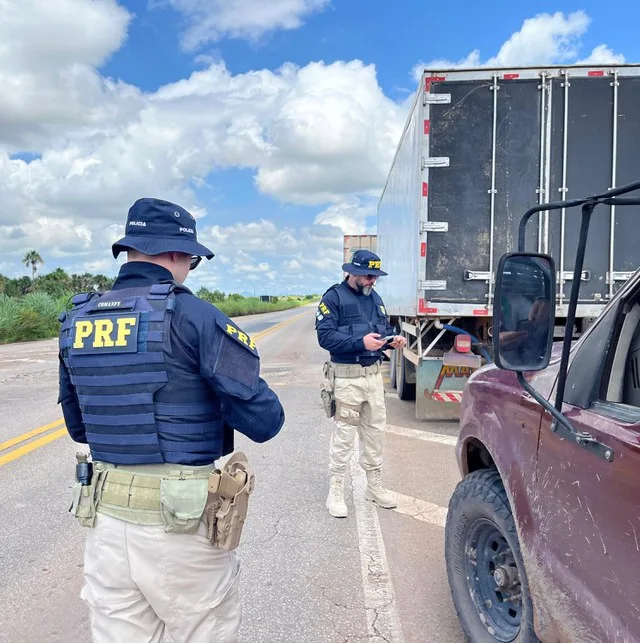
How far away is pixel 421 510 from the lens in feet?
14.4

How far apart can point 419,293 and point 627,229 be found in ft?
7.07

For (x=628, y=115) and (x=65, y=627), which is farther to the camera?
(x=628, y=115)

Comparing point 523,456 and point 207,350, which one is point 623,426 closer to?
point 523,456

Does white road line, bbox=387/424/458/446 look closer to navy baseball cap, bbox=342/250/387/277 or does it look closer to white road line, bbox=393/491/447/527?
white road line, bbox=393/491/447/527

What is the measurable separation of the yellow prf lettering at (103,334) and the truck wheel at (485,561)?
1588mm

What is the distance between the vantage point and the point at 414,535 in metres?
3.93

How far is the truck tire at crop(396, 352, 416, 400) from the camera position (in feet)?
27.2

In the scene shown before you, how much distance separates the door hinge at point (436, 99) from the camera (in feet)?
19.7

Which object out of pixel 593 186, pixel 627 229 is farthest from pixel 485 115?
pixel 627 229

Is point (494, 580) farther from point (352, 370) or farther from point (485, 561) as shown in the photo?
point (352, 370)

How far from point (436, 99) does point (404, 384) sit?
156 inches

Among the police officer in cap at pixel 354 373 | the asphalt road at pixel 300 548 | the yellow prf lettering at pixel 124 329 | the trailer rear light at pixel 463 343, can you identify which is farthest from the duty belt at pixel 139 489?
the trailer rear light at pixel 463 343

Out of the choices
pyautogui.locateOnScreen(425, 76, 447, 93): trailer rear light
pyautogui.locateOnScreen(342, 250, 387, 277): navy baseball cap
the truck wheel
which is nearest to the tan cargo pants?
pyautogui.locateOnScreen(342, 250, 387, 277): navy baseball cap

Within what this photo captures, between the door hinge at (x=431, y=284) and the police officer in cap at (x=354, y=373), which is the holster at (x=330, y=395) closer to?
the police officer in cap at (x=354, y=373)
